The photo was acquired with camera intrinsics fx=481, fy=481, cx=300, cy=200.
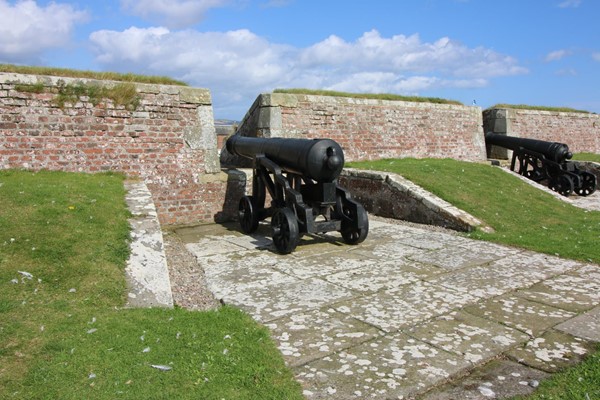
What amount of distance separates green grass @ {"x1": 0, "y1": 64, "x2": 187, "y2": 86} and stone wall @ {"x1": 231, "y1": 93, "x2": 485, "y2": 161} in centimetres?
261

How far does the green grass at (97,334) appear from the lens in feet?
9.20

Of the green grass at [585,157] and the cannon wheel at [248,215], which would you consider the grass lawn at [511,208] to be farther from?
the green grass at [585,157]

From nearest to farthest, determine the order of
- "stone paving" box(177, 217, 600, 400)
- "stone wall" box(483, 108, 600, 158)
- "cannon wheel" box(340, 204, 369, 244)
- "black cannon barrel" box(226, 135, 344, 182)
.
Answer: "stone paving" box(177, 217, 600, 400)
"black cannon barrel" box(226, 135, 344, 182)
"cannon wheel" box(340, 204, 369, 244)
"stone wall" box(483, 108, 600, 158)

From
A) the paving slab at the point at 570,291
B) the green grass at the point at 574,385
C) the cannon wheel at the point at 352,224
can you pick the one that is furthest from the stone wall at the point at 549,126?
the green grass at the point at 574,385

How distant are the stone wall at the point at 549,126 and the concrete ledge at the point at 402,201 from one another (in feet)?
31.1

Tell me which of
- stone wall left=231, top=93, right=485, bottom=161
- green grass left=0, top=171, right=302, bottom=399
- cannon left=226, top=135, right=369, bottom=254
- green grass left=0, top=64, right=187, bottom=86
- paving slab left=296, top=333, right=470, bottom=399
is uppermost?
green grass left=0, top=64, right=187, bottom=86

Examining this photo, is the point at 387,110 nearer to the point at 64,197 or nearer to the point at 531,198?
the point at 531,198

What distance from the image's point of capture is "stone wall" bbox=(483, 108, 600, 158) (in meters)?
17.7

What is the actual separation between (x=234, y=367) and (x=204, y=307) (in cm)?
147

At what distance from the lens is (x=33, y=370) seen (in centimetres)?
290

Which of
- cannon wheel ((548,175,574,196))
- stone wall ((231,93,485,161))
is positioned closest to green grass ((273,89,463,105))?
stone wall ((231,93,485,161))

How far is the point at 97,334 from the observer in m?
3.39

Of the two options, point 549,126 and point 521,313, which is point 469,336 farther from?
point 549,126

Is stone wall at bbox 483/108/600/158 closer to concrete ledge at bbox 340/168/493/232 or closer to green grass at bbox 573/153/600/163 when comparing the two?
green grass at bbox 573/153/600/163
